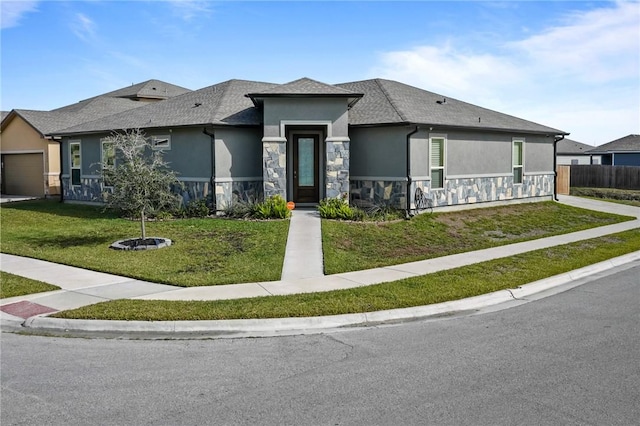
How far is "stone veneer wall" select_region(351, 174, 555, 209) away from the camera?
20297 mm

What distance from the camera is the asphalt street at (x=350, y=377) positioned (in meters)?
5.21

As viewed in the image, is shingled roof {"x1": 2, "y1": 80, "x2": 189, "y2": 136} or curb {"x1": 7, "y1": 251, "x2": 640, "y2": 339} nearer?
curb {"x1": 7, "y1": 251, "x2": 640, "y2": 339}

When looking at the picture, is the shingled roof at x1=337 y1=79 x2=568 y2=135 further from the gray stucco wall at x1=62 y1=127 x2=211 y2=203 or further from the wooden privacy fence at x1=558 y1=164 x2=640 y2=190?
the wooden privacy fence at x1=558 y1=164 x2=640 y2=190

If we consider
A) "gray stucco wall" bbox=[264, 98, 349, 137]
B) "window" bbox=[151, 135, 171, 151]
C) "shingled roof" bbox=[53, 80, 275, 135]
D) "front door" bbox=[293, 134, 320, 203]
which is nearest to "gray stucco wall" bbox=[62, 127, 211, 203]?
"window" bbox=[151, 135, 171, 151]

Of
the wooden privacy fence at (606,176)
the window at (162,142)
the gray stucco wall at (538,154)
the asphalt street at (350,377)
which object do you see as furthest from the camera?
the wooden privacy fence at (606,176)

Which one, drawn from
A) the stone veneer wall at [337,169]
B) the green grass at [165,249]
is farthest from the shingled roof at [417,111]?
the green grass at [165,249]

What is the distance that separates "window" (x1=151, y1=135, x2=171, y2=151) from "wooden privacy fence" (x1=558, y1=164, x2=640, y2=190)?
30.9 metres

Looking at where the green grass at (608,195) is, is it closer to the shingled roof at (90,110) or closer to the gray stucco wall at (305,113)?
the gray stucco wall at (305,113)

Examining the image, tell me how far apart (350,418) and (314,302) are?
14.2 ft

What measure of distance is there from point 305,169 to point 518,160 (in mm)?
10211

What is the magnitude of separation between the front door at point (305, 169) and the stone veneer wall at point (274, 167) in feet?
4.53

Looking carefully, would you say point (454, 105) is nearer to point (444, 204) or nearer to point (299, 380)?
point (444, 204)

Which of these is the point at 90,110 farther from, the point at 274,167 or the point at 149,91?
the point at 274,167

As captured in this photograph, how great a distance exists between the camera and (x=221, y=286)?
1070 cm
